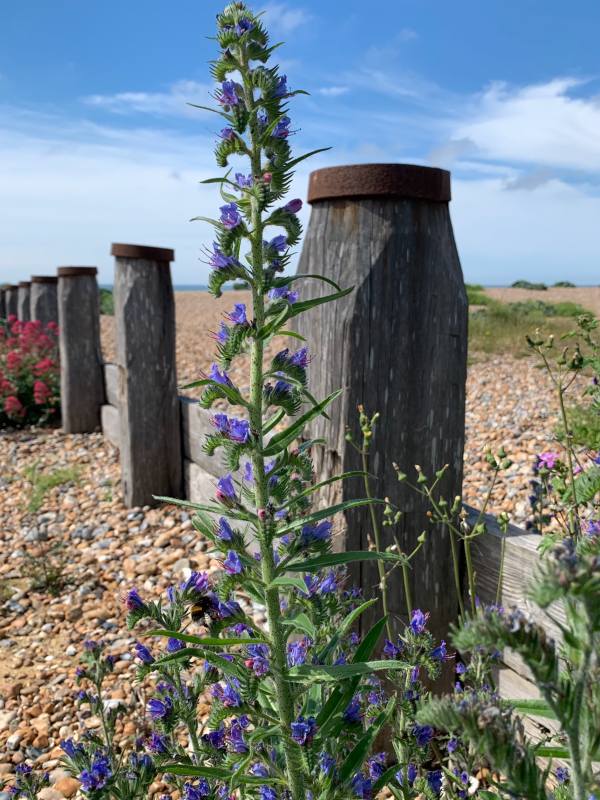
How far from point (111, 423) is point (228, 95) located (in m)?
5.79

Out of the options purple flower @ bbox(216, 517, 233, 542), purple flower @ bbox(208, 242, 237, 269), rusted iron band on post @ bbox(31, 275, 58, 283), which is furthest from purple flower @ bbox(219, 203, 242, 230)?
rusted iron band on post @ bbox(31, 275, 58, 283)

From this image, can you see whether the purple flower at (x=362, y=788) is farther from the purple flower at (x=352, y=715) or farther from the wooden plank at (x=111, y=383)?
the wooden plank at (x=111, y=383)

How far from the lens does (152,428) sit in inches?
201

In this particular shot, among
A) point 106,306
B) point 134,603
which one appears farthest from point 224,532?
point 106,306

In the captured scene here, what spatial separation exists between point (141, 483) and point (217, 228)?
3.90m

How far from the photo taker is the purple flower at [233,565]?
1.44 metres

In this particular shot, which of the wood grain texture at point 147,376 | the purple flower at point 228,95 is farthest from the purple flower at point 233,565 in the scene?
the wood grain texture at point 147,376

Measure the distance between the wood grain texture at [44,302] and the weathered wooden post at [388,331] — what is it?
8692mm

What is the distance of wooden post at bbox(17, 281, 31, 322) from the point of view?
483 inches

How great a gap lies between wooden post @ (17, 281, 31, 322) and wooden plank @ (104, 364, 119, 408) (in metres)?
5.74

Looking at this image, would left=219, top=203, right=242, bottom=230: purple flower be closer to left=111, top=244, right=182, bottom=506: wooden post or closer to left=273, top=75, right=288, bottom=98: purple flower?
left=273, top=75, right=288, bottom=98: purple flower

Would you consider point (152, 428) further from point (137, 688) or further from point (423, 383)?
point (423, 383)

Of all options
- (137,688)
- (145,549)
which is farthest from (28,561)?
(137,688)

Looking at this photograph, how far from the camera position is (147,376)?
507cm
